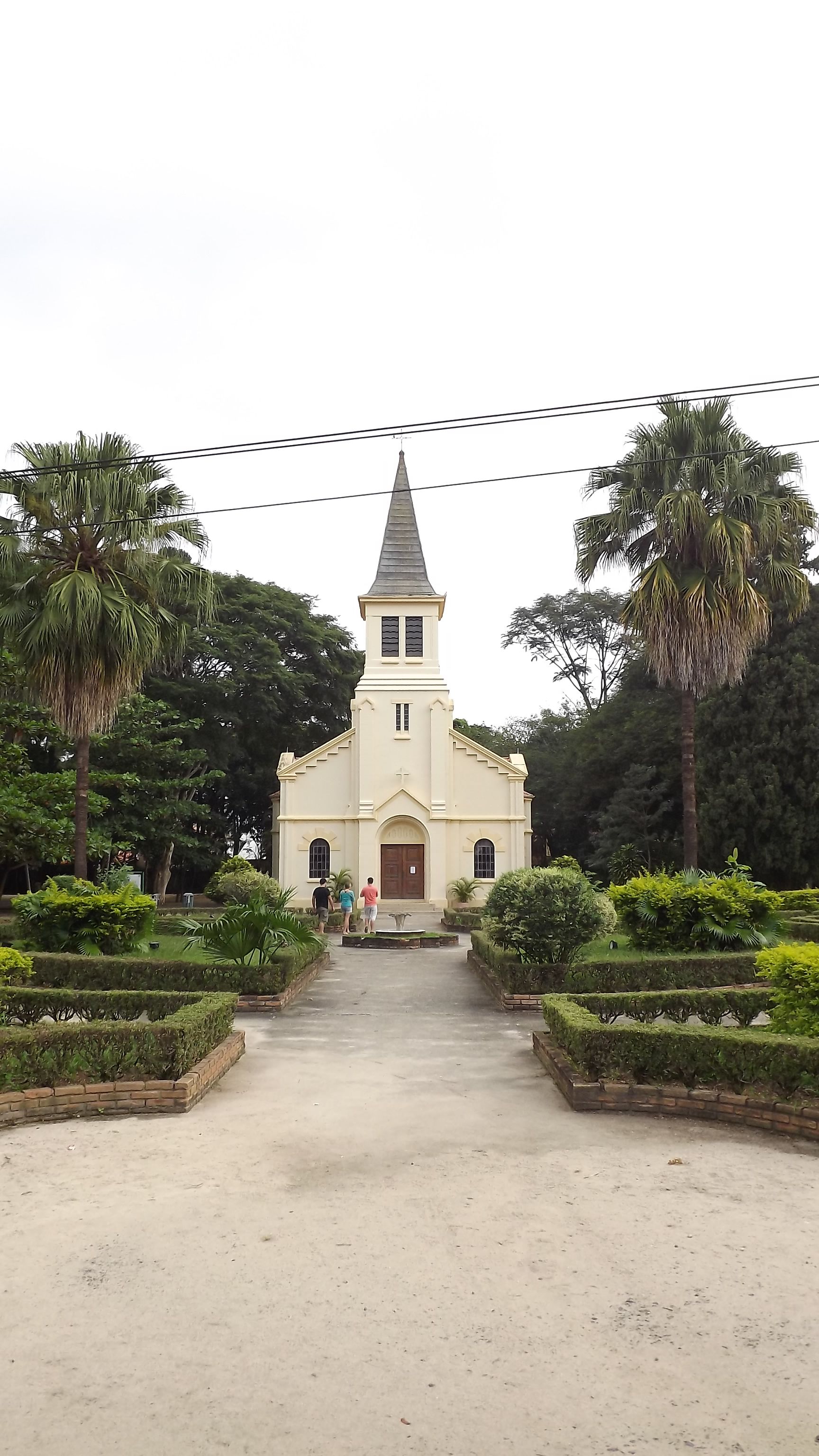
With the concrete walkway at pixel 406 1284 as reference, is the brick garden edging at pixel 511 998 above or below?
above

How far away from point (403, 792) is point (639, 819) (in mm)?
9190

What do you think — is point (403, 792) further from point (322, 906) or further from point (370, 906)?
point (370, 906)

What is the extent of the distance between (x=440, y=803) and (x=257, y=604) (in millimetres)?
14078

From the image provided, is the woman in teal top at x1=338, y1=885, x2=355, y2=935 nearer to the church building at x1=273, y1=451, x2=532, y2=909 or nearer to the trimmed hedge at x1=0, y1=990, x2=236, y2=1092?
the church building at x1=273, y1=451, x2=532, y2=909

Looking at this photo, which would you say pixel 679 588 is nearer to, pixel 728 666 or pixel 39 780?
pixel 728 666

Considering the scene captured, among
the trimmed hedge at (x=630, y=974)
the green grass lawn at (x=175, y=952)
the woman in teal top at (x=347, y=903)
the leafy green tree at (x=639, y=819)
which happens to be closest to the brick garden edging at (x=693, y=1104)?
the trimmed hedge at (x=630, y=974)

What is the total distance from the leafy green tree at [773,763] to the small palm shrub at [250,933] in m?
21.0

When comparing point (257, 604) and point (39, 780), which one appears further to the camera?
point (257, 604)

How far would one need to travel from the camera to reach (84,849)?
1875cm

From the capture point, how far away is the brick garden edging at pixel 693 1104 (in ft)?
25.0

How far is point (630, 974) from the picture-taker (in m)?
13.8

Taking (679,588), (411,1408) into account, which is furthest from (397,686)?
(411,1408)

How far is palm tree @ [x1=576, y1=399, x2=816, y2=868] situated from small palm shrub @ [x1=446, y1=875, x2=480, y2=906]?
1456 cm

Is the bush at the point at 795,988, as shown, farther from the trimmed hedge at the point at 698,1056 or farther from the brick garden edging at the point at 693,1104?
the brick garden edging at the point at 693,1104
